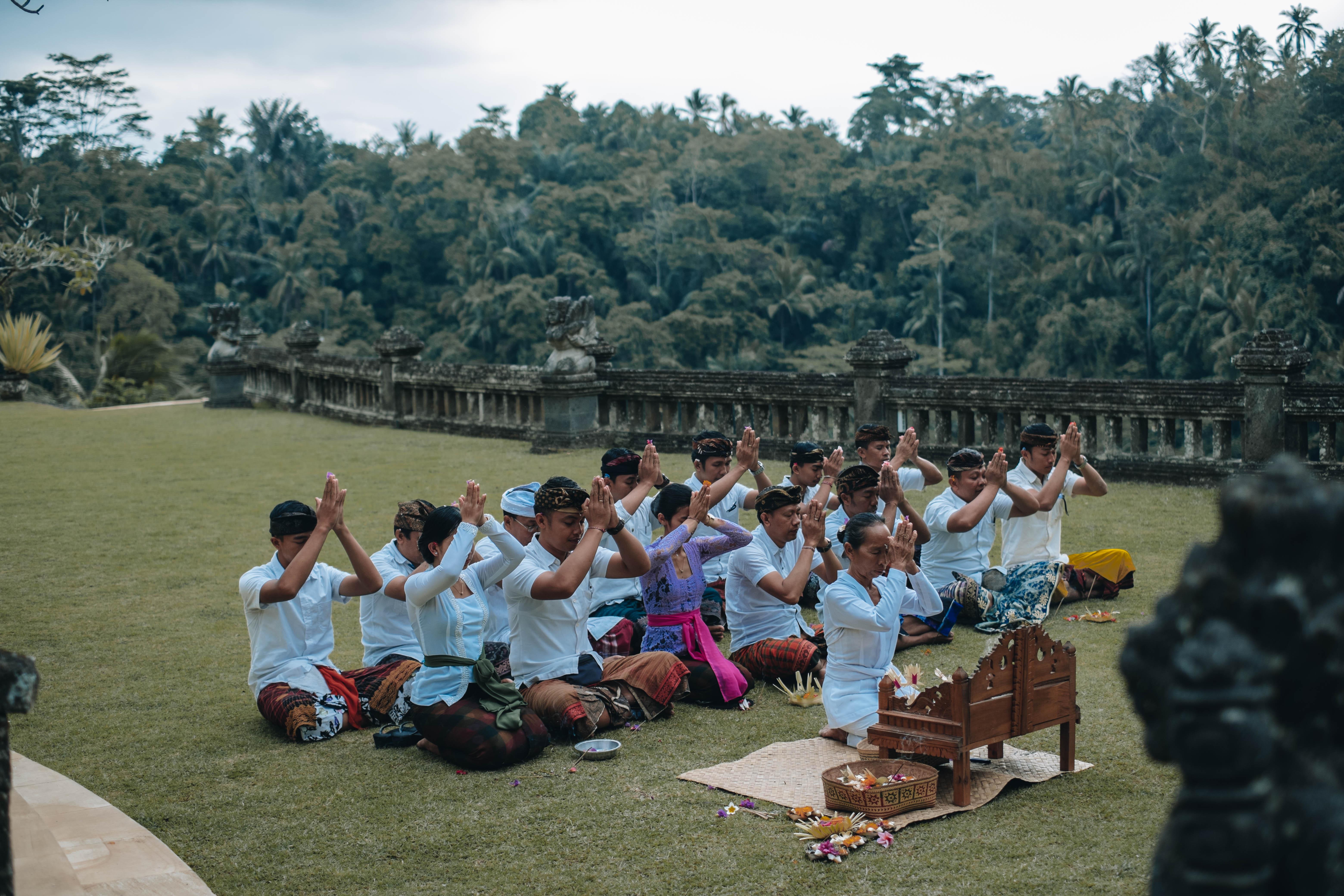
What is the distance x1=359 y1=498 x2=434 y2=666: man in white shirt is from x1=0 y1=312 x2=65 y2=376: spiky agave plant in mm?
18084

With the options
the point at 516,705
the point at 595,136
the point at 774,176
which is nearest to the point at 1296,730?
the point at 516,705

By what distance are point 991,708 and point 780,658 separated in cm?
172

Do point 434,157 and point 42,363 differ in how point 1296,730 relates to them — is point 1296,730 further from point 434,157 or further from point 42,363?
point 434,157

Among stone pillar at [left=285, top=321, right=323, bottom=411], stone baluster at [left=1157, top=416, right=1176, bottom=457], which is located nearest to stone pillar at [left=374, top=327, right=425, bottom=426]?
stone pillar at [left=285, top=321, right=323, bottom=411]

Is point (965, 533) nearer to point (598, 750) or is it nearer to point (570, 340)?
point (598, 750)

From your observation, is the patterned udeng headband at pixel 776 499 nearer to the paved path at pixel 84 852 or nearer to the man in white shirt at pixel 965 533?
the man in white shirt at pixel 965 533

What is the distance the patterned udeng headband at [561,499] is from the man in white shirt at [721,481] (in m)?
1.46

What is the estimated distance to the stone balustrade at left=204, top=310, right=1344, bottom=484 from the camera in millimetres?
9836

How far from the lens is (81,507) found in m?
11.7

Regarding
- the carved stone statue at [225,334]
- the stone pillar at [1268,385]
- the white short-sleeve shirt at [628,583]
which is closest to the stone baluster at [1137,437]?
the stone pillar at [1268,385]

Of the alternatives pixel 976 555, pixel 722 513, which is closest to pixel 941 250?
pixel 722 513

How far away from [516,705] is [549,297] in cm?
4776

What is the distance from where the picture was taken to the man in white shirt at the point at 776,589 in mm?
5746

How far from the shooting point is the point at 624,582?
7078 mm
